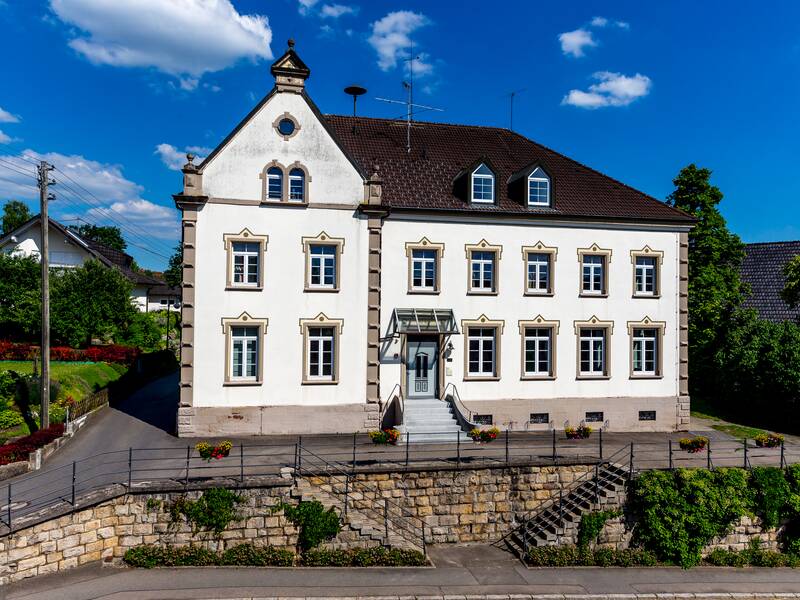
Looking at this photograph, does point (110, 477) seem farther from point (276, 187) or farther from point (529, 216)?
point (529, 216)

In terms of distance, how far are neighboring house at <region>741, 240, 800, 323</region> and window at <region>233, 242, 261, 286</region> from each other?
34159mm

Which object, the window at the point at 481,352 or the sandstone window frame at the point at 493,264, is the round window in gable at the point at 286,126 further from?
the window at the point at 481,352

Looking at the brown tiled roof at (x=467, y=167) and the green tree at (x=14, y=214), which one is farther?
the green tree at (x=14, y=214)

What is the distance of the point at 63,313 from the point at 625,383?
33690mm

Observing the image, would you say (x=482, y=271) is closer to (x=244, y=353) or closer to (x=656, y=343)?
(x=656, y=343)

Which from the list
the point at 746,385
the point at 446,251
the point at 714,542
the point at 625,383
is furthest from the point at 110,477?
the point at 746,385

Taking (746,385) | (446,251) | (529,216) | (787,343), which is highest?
(529,216)

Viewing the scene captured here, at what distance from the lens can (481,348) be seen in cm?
2556

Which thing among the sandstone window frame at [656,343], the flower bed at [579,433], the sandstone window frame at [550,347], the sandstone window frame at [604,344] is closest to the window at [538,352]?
the sandstone window frame at [550,347]

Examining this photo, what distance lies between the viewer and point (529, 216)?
25.9 metres

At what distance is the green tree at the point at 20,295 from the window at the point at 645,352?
35.6 m

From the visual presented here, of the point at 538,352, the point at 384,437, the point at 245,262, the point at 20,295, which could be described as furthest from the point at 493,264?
the point at 20,295

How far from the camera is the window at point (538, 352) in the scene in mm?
25953

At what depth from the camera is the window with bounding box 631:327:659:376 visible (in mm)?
26844
